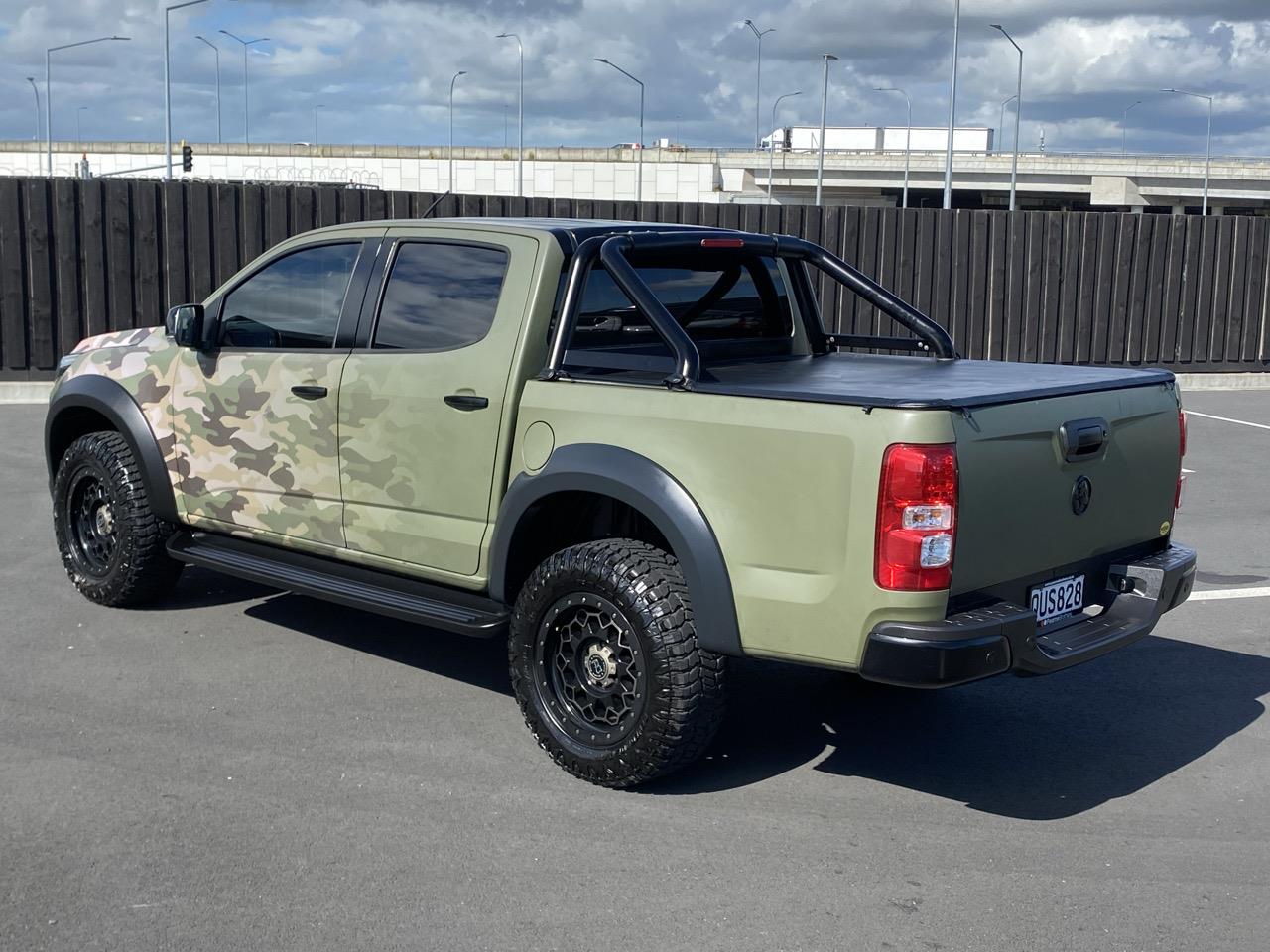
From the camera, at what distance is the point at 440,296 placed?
545 centimetres

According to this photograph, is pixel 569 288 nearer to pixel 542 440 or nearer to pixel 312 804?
pixel 542 440

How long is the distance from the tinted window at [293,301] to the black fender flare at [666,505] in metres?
1.45

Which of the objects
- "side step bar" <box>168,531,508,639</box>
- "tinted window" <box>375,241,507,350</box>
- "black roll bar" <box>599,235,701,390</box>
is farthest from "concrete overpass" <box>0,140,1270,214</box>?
"black roll bar" <box>599,235,701,390</box>

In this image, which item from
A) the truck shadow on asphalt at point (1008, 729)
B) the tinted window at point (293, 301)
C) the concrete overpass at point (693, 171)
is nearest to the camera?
the truck shadow on asphalt at point (1008, 729)

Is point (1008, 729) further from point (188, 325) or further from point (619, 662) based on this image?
point (188, 325)

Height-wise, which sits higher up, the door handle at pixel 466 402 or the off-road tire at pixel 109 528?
the door handle at pixel 466 402

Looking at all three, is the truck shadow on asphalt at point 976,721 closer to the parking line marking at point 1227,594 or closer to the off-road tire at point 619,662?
the off-road tire at point 619,662

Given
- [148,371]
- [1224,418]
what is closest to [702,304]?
[148,371]

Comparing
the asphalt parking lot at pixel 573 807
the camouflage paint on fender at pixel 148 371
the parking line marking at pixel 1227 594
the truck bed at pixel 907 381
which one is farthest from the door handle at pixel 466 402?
the parking line marking at pixel 1227 594

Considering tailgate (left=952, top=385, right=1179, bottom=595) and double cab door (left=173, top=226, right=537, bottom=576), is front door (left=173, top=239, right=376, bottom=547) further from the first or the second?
tailgate (left=952, top=385, right=1179, bottom=595)

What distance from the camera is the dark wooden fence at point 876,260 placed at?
1476cm

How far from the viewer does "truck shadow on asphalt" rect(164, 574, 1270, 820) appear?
4.92m

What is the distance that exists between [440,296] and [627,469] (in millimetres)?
1315

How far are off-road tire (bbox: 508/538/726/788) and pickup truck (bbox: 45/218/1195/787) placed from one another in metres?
0.01
